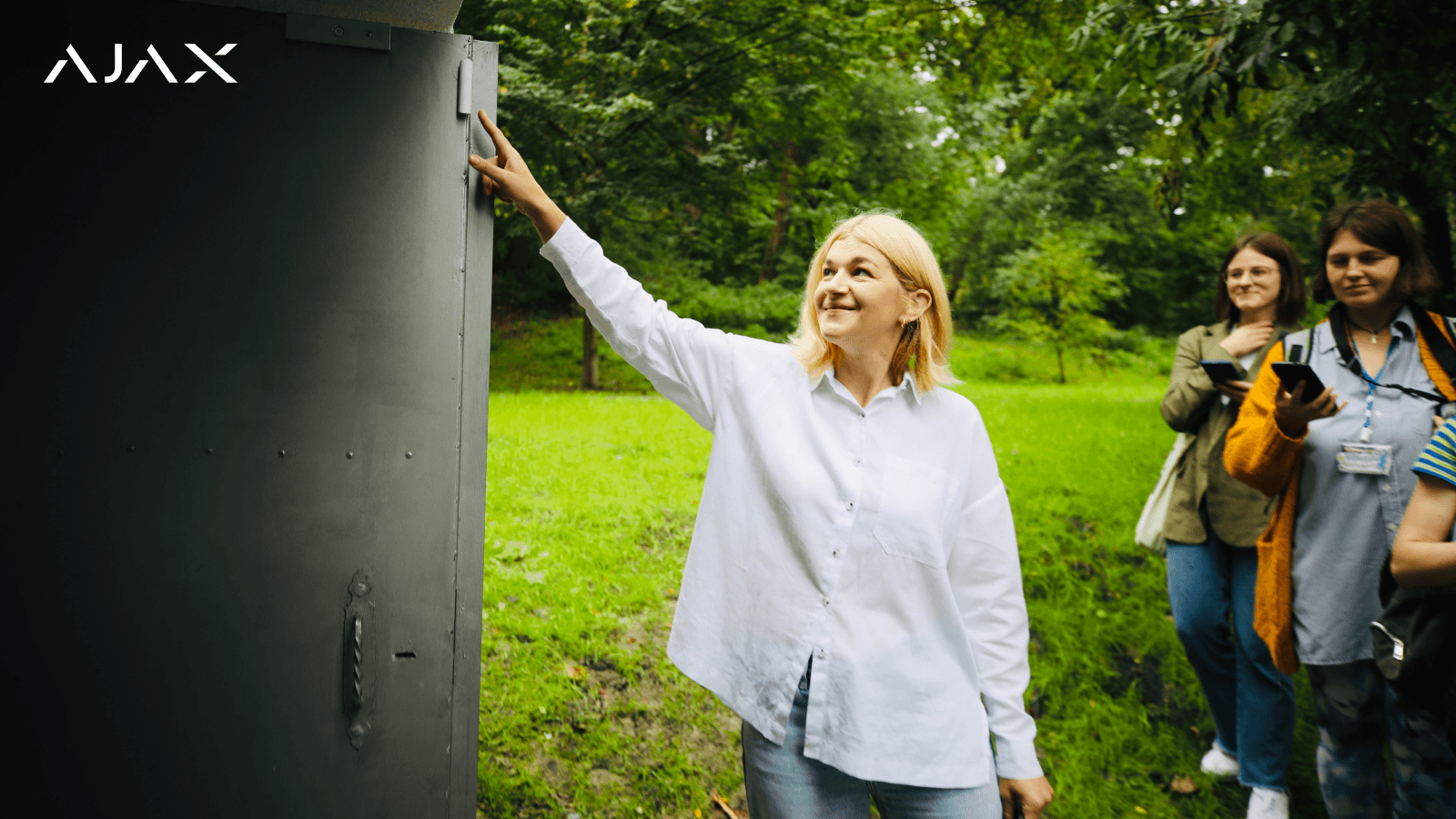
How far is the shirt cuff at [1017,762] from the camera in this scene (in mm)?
1749

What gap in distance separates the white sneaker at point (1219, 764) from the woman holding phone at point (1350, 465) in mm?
969

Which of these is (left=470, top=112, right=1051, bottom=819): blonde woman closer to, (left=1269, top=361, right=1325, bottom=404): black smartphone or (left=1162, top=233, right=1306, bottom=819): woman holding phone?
(left=1269, top=361, right=1325, bottom=404): black smartphone

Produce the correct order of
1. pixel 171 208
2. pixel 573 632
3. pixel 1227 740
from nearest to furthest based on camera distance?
pixel 171 208 < pixel 1227 740 < pixel 573 632

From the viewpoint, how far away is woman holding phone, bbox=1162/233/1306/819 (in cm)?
308

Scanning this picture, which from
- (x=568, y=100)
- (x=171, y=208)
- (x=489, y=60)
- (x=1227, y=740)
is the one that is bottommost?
(x=1227, y=740)

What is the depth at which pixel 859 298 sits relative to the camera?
1.84m

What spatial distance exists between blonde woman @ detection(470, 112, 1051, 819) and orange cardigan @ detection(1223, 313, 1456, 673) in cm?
132

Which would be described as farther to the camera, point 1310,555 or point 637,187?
point 637,187

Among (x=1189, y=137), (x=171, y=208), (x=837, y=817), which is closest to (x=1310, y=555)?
(x=837, y=817)

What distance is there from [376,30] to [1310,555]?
304cm

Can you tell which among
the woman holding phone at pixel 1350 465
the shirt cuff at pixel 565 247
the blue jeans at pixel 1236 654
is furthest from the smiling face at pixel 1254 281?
the shirt cuff at pixel 565 247

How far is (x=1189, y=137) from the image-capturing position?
722 centimetres

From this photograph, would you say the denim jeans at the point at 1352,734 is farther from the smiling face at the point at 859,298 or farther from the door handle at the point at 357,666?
the door handle at the point at 357,666

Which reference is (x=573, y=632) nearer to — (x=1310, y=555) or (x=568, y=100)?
(x=1310, y=555)
